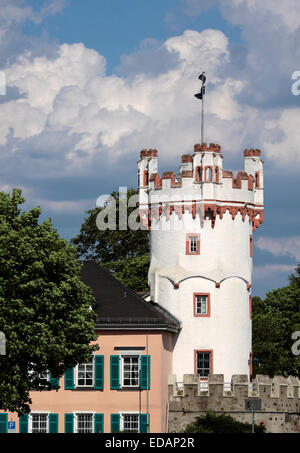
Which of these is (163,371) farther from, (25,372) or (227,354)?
(25,372)

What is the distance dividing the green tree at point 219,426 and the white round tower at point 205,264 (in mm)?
5671

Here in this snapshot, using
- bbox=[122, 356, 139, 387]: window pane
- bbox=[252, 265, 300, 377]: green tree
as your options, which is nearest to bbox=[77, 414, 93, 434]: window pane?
bbox=[122, 356, 139, 387]: window pane

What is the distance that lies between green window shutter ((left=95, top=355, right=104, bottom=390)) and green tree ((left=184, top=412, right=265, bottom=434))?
A: 593 cm

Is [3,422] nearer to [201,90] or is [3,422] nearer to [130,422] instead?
[130,422]

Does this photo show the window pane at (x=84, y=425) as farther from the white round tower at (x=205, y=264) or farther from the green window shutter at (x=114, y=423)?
the white round tower at (x=205, y=264)

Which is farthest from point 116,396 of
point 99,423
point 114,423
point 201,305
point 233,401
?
point 201,305

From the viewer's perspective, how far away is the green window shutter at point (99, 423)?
202 ft

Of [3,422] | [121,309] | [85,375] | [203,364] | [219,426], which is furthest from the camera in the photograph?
[203,364]

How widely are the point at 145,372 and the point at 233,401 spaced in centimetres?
550

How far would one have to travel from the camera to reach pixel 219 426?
58906 mm

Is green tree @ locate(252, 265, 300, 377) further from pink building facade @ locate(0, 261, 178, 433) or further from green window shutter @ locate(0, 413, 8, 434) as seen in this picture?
green window shutter @ locate(0, 413, 8, 434)

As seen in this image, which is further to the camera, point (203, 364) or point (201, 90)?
point (201, 90)
